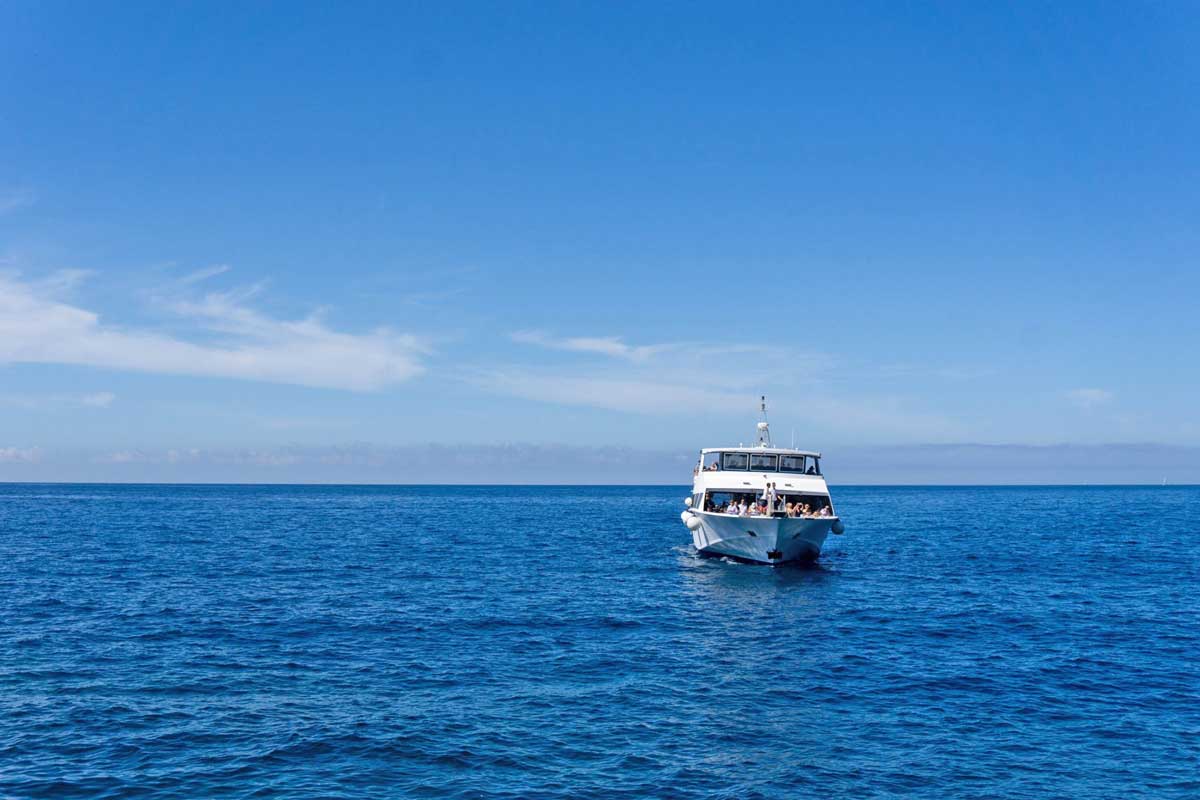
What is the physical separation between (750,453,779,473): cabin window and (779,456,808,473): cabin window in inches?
19.5

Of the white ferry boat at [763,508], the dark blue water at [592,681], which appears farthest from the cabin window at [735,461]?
the dark blue water at [592,681]

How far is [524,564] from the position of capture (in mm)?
58812

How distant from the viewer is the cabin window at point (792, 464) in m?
60.7

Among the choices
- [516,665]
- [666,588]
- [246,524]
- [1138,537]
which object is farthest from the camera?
[246,524]

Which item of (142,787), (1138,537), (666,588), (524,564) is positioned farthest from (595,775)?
(1138,537)

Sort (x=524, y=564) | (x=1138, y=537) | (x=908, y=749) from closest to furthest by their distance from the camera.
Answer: (x=908, y=749), (x=524, y=564), (x=1138, y=537)

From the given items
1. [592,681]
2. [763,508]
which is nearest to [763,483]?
[763,508]

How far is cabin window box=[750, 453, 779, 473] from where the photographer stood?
60.8 meters

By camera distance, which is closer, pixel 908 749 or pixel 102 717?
pixel 908 749

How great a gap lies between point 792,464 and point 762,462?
212cm

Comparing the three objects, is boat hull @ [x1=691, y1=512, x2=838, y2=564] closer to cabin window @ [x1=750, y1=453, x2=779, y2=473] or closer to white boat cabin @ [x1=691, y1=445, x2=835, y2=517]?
white boat cabin @ [x1=691, y1=445, x2=835, y2=517]

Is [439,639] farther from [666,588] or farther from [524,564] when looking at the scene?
[524,564]

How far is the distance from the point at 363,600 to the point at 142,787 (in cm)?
2320

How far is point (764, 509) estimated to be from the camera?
54781mm
